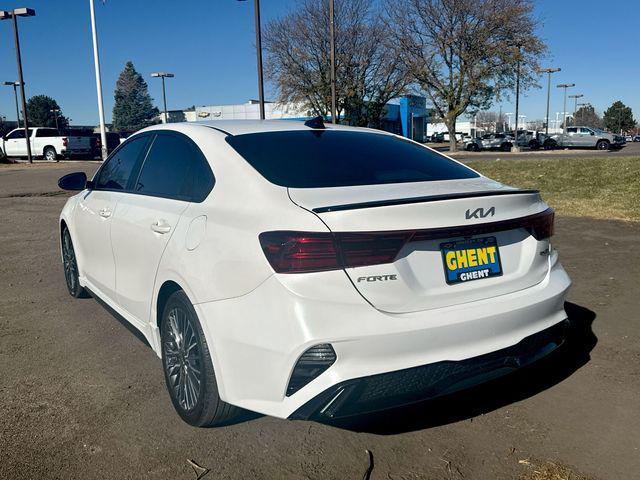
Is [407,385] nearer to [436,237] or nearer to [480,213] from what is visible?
[436,237]

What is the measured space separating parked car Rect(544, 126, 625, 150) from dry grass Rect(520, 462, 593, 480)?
43.1m

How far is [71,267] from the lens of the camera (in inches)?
209

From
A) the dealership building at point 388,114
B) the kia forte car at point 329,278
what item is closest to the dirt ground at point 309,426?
the kia forte car at point 329,278

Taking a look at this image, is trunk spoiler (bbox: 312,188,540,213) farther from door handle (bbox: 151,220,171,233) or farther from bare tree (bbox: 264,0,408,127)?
bare tree (bbox: 264,0,408,127)

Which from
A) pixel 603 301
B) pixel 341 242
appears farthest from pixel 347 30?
pixel 341 242

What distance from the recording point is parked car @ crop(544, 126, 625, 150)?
134 ft

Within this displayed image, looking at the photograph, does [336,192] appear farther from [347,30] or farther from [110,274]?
[347,30]

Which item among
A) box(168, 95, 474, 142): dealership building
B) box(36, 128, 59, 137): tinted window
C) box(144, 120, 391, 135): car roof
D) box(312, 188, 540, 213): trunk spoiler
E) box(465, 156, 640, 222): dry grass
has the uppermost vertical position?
box(168, 95, 474, 142): dealership building

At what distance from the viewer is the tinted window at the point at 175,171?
3170 mm

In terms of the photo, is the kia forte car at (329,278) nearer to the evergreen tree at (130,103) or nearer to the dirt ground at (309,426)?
the dirt ground at (309,426)

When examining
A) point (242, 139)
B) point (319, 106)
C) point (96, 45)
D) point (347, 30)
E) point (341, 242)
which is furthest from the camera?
point (319, 106)

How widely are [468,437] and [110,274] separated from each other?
256 centimetres

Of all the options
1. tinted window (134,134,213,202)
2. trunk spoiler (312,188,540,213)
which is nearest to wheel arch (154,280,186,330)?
tinted window (134,134,213,202)

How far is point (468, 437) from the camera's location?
2920 mm
